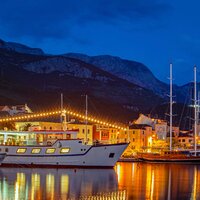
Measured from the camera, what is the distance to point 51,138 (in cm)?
6975

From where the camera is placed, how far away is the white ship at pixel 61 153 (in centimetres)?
6612

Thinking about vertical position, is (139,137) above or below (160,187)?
above

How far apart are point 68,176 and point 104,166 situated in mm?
14725

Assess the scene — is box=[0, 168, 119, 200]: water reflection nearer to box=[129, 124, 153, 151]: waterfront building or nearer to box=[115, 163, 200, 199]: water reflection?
box=[115, 163, 200, 199]: water reflection

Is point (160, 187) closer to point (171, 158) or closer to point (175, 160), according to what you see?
point (175, 160)

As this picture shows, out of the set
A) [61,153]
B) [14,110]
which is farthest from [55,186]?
[14,110]

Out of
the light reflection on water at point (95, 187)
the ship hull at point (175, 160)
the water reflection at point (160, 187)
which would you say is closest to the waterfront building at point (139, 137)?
the ship hull at point (175, 160)

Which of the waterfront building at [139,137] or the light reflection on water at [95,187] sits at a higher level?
the waterfront building at [139,137]

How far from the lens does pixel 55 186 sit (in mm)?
41969

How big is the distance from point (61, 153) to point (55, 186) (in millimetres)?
24505

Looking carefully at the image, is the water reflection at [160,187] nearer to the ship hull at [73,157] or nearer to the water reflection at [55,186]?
the water reflection at [55,186]

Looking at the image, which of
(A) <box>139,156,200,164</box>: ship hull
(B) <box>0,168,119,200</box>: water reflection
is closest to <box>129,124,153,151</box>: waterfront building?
(A) <box>139,156,200,164</box>: ship hull

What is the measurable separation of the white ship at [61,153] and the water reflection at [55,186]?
42.5 ft

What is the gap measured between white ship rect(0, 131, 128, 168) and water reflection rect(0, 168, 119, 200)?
13.0 metres
